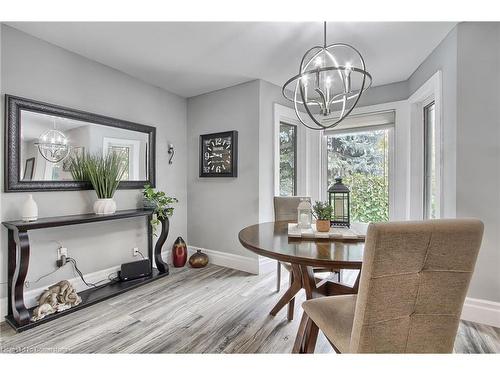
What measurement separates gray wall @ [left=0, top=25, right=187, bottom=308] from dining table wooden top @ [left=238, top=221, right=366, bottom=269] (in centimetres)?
182

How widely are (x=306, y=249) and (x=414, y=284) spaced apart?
1.78 ft

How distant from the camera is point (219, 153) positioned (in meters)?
3.34

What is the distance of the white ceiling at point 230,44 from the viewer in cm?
202

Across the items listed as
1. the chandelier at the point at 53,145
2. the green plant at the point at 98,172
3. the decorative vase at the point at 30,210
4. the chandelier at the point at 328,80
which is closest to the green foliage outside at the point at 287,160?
the chandelier at the point at 328,80

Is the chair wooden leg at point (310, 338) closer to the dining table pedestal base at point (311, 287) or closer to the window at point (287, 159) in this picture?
the dining table pedestal base at point (311, 287)

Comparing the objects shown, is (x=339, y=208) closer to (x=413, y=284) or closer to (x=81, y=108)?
(x=413, y=284)

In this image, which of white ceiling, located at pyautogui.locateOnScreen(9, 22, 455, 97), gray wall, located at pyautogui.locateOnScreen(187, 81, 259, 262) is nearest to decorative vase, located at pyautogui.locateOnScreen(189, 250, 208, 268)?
gray wall, located at pyautogui.locateOnScreen(187, 81, 259, 262)

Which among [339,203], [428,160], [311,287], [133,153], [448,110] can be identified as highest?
[448,110]

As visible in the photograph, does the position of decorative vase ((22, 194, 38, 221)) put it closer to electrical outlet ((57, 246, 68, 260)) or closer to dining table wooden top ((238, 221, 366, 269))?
electrical outlet ((57, 246, 68, 260))

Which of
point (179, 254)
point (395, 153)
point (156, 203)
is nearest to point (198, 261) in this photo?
point (179, 254)

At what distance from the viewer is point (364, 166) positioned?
3445 mm

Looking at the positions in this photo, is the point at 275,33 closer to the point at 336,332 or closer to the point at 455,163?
the point at 455,163

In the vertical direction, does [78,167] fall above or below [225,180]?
above

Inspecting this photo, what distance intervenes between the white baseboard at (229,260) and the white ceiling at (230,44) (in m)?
2.25
